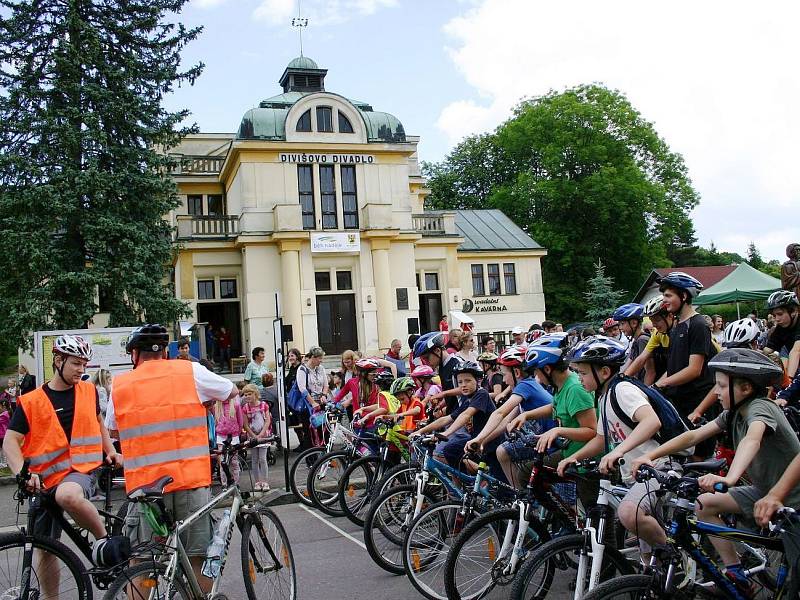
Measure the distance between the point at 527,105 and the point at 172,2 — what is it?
28821 mm

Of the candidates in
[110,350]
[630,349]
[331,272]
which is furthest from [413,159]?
[630,349]

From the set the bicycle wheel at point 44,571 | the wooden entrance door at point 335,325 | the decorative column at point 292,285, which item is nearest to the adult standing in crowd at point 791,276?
the bicycle wheel at point 44,571

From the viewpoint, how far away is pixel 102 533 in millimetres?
5922

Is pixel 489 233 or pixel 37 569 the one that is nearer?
pixel 37 569

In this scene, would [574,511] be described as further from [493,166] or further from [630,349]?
[493,166]

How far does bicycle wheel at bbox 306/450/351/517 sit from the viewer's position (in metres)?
9.76

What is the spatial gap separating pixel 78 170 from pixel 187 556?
22520mm

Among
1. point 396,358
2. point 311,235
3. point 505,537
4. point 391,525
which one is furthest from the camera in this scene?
point 311,235

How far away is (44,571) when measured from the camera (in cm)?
516

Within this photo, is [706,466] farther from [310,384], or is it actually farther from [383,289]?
[383,289]

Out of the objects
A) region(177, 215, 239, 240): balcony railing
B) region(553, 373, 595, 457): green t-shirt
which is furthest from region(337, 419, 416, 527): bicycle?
region(177, 215, 239, 240): balcony railing

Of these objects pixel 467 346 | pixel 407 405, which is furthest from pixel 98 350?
pixel 407 405

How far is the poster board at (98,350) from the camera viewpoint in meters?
16.0

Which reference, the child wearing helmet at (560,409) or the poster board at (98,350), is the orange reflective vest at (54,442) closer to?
the child wearing helmet at (560,409)
